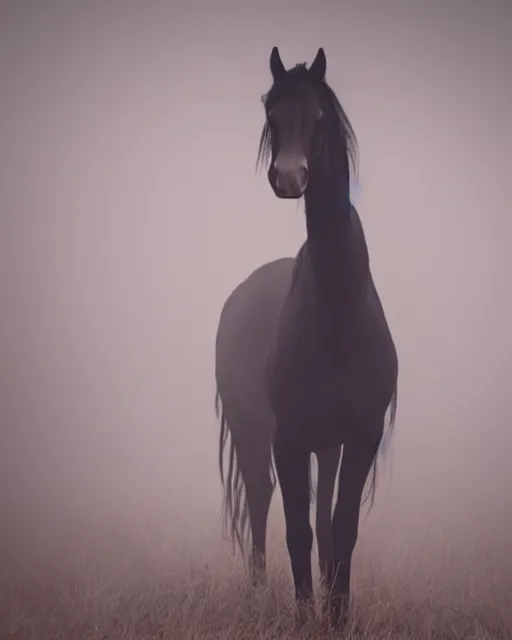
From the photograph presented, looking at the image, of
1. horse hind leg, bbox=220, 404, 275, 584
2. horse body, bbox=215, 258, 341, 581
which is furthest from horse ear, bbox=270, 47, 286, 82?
horse hind leg, bbox=220, 404, 275, 584

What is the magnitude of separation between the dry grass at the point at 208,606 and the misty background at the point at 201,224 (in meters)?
0.55

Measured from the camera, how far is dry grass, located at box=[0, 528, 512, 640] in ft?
6.48

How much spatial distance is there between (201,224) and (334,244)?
1552 millimetres

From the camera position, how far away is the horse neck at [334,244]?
73.6 inches

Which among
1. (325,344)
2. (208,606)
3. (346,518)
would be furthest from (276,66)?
(208,606)

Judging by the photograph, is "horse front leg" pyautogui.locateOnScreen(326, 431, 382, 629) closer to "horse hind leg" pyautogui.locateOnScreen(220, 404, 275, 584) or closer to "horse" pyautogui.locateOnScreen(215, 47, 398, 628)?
"horse" pyautogui.locateOnScreen(215, 47, 398, 628)

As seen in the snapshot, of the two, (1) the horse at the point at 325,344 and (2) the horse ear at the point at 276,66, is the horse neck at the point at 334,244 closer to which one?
(1) the horse at the point at 325,344

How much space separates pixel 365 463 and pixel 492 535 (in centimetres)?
133

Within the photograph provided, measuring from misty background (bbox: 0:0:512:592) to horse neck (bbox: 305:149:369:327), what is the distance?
1135 millimetres

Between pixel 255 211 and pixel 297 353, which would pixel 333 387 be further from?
pixel 255 211

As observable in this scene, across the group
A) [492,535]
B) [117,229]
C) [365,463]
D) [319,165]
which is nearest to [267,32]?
[117,229]

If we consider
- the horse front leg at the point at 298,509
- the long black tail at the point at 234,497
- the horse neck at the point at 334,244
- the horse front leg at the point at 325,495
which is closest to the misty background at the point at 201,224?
the long black tail at the point at 234,497

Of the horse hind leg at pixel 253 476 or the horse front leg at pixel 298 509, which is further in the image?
the horse hind leg at pixel 253 476

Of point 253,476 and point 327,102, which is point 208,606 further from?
point 327,102
